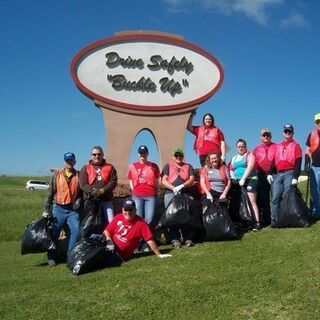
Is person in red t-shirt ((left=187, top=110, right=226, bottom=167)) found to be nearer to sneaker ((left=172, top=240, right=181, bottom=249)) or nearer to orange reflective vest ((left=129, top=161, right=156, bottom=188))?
orange reflective vest ((left=129, top=161, right=156, bottom=188))

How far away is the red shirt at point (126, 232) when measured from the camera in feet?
24.2

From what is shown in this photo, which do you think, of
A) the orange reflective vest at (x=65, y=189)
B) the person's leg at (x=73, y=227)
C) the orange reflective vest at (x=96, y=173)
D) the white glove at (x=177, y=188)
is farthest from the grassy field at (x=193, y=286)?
the orange reflective vest at (x=96, y=173)

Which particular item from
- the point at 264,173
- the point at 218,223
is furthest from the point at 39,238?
the point at 264,173

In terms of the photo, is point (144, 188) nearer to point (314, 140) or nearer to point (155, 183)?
point (155, 183)

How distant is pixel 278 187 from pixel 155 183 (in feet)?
7.08

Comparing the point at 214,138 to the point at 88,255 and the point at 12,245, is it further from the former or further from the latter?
the point at 12,245

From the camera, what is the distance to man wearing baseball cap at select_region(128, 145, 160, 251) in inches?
325

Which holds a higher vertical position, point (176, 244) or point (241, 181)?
point (241, 181)

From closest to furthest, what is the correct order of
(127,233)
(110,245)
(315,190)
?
(110,245) → (127,233) → (315,190)

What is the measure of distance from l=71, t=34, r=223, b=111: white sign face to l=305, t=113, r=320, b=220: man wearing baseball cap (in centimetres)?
321

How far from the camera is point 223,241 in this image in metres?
8.05

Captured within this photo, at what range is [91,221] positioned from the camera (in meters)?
8.09

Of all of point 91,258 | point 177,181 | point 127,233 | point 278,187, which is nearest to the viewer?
point 91,258

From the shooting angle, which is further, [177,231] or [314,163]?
[314,163]
